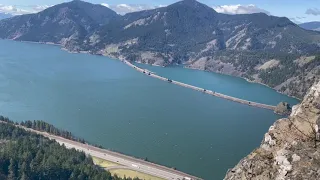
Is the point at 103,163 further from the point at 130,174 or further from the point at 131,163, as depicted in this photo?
the point at 130,174

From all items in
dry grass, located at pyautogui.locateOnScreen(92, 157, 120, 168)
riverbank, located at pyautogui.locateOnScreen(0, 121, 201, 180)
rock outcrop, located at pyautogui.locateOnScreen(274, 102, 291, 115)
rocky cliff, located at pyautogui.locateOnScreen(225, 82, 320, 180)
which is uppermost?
rocky cliff, located at pyautogui.locateOnScreen(225, 82, 320, 180)

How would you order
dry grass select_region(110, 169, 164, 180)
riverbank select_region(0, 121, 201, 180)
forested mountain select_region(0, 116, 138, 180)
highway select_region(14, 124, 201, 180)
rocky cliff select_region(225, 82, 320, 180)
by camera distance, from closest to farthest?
rocky cliff select_region(225, 82, 320, 180)
forested mountain select_region(0, 116, 138, 180)
dry grass select_region(110, 169, 164, 180)
highway select_region(14, 124, 201, 180)
riverbank select_region(0, 121, 201, 180)

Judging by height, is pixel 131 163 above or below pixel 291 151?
below

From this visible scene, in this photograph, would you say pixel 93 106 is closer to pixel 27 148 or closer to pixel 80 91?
pixel 80 91

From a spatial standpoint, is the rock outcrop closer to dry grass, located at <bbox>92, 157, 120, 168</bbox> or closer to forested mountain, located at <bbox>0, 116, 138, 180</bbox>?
dry grass, located at <bbox>92, 157, 120, 168</bbox>

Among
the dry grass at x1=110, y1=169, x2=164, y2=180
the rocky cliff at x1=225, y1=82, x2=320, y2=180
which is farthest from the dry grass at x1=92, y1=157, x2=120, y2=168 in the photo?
the rocky cliff at x1=225, y1=82, x2=320, y2=180

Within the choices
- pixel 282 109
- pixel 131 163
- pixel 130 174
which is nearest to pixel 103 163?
pixel 131 163
